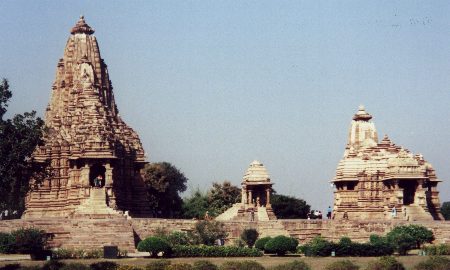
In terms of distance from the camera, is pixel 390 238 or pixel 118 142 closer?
pixel 390 238

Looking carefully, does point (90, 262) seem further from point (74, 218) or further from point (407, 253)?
point (407, 253)

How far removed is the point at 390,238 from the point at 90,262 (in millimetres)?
15365

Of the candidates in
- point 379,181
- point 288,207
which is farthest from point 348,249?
point 288,207

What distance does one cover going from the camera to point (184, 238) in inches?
2141

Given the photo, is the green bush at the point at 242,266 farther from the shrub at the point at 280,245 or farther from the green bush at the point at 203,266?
the shrub at the point at 280,245


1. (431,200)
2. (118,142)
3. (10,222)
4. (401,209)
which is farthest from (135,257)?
(431,200)

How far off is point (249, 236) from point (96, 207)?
8.22 metres

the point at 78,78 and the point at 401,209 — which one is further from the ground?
the point at 78,78

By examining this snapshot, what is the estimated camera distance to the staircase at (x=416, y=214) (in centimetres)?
6456

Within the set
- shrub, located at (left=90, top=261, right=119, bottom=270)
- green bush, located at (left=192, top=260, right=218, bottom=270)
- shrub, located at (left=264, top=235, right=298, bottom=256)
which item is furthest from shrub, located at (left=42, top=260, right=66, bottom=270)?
shrub, located at (left=264, top=235, right=298, bottom=256)

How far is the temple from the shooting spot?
67375 mm

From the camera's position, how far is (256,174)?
66.9m

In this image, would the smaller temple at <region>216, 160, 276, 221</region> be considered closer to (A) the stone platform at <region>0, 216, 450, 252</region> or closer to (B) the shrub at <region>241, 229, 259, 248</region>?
(A) the stone platform at <region>0, 216, 450, 252</region>

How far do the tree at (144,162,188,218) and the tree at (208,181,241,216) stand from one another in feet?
15.0
